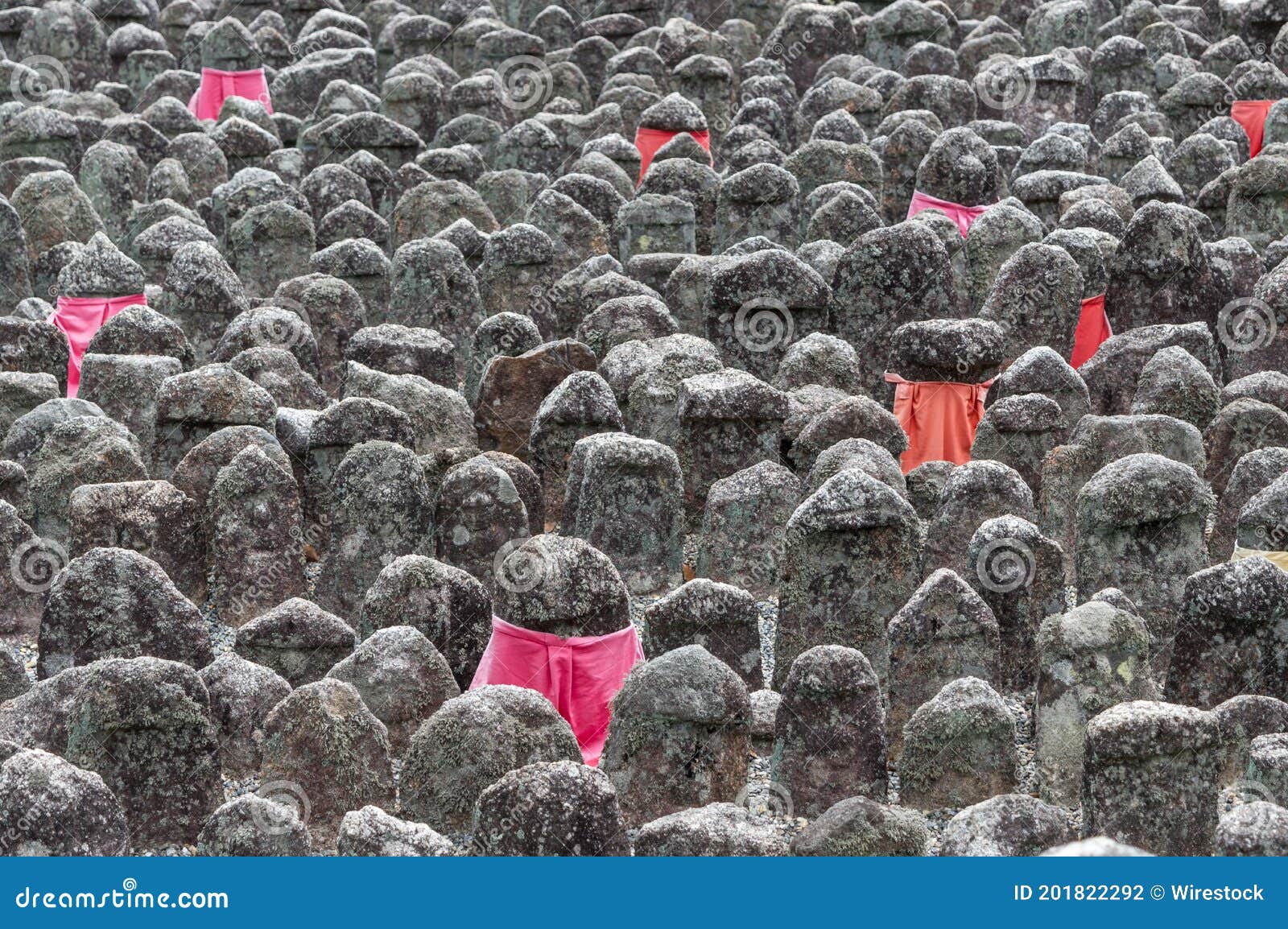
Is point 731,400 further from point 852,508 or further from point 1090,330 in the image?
point 1090,330

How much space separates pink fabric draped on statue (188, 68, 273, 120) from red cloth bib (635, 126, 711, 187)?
3.73 m

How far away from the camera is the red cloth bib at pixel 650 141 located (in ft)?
58.1

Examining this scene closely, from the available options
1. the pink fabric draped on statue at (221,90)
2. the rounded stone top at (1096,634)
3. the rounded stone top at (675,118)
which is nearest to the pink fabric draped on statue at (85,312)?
the rounded stone top at (675,118)

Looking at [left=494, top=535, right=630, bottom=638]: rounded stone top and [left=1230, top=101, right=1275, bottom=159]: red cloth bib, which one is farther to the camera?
[left=1230, top=101, right=1275, bottom=159]: red cloth bib

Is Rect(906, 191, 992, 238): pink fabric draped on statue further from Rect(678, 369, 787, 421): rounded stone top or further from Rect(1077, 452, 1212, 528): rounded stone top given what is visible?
A: Rect(1077, 452, 1212, 528): rounded stone top

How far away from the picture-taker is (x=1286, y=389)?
12.2m

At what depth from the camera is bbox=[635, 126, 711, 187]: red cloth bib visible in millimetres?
17703

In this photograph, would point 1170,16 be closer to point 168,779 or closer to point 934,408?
point 934,408

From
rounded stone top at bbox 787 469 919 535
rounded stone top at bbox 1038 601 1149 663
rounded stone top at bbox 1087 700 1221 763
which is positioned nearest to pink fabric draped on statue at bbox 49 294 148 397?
rounded stone top at bbox 787 469 919 535

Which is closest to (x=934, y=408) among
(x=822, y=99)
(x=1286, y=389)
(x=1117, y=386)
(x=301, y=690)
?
(x=1117, y=386)

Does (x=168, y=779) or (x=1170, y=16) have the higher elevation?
(x=1170, y=16)

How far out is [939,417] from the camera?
12.5 metres

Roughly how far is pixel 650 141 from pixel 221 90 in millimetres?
4279

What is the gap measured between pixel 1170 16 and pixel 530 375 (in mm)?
9902
